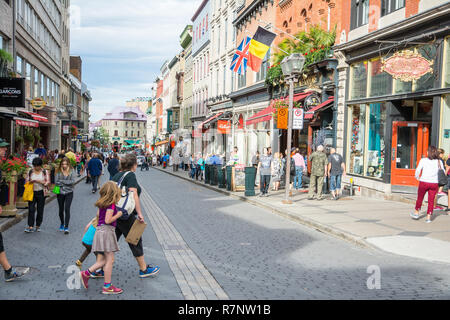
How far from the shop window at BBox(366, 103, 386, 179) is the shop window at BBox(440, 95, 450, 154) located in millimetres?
3046

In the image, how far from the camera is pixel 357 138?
57.9 feet

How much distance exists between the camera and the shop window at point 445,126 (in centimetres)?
1280

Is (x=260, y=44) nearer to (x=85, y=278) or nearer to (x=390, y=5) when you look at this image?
(x=390, y=5)

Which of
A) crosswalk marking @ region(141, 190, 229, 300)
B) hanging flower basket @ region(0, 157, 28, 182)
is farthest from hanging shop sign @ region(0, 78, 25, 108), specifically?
crosswalk marking @ region(141, 190, 229, 300)

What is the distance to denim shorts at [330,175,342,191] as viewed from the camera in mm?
15794

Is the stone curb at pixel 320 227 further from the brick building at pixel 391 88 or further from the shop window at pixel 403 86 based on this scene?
the shop window at pixel 403 86

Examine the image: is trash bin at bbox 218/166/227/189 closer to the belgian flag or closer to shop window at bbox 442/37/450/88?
the belgian flag

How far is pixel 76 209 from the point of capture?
13984mm

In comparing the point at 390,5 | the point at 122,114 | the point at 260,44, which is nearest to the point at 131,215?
the point at 390,5

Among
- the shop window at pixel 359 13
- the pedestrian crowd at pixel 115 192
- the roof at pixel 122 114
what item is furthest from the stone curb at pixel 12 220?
the roof at pixel 122 114

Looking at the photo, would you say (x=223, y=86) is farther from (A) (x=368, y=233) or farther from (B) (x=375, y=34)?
(A) (x=368, y=233)

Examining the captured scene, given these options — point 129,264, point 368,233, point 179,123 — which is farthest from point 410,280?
point 179,123

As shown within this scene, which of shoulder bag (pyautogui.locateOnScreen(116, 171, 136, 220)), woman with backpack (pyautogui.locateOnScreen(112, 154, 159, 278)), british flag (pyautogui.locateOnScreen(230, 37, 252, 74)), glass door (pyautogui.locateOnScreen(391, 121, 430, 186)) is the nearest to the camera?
shoulder bag (pyautogui.locateOnScreen(116, 171, 136, 220))
